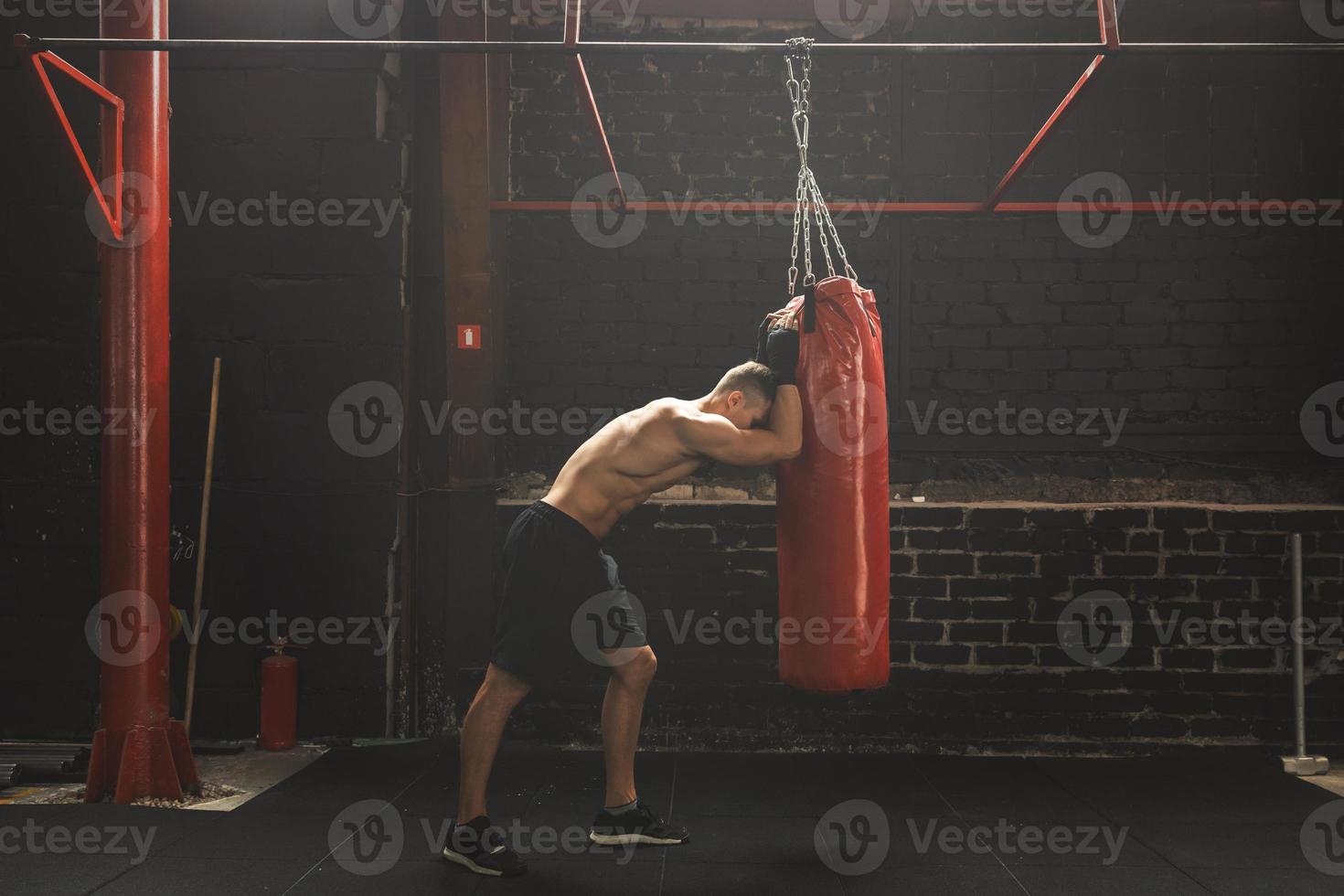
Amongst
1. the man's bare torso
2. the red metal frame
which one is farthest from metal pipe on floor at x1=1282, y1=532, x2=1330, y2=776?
the man's bare torso

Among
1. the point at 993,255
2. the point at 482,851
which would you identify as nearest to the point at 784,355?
the point at 482,851

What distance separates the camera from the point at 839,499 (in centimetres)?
304

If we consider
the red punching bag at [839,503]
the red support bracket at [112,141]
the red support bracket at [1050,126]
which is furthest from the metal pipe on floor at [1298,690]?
the red support bracket at [112,141]

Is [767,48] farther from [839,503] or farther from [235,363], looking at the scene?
[235,363]

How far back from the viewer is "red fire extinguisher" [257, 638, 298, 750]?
445 cm

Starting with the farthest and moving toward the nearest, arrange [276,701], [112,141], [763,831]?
[276,701]
[112,141]
[763,831]

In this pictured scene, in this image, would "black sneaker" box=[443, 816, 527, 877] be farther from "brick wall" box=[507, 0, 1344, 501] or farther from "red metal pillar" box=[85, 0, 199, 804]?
"brick wall" box=[507, 0, 1344, 501]

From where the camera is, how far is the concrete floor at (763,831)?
10.0ft

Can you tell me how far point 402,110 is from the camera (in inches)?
185

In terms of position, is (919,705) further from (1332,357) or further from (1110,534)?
(1332,357)

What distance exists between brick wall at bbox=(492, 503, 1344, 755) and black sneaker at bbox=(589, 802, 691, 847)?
1.21m

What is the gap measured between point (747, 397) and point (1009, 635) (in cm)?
204

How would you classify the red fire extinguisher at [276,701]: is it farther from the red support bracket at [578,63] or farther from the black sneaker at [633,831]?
the red support bracket at [578,63]

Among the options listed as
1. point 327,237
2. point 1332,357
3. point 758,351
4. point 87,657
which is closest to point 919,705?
point 758,351
